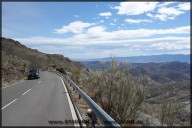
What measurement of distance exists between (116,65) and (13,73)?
96.1 feet

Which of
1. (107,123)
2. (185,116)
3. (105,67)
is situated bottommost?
(185,116)

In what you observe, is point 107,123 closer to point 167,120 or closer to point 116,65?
point 167,120

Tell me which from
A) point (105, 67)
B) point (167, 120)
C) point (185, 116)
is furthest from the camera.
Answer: point (105, 67)

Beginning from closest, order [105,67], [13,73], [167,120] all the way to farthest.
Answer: [167,120] → [105,67] → [13,73]

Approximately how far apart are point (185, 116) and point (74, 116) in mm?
4922

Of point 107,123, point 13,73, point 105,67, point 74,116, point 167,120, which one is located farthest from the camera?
point 13,73

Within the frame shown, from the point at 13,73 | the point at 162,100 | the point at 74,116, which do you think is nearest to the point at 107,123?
the point at 162,100

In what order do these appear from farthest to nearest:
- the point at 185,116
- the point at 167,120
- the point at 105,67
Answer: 1. the point at 105,67
2. the point at 185,116
3. the point at 167,120

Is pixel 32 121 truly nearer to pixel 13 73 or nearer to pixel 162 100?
pixel 162 100

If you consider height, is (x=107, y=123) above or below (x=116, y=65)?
below

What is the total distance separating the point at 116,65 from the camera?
13820 mm

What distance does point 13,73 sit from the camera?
40.6 metres

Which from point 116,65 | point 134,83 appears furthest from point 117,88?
point 116,65

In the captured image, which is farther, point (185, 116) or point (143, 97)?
point (185, 116)
